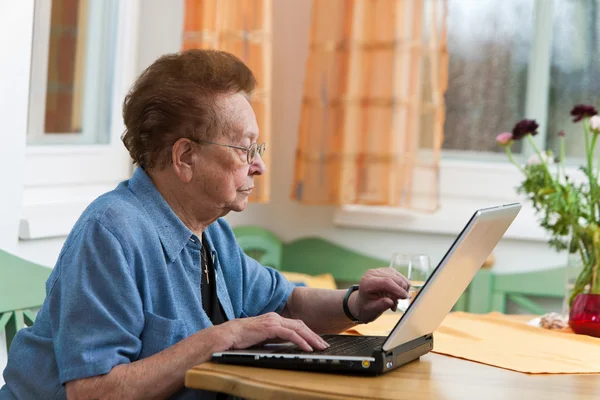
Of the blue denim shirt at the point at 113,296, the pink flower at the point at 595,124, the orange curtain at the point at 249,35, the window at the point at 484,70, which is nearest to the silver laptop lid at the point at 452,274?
the blue denim shirt at the point at 113,296

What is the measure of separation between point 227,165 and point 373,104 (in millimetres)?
1693

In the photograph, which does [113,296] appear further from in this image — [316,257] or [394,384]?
[316,257]

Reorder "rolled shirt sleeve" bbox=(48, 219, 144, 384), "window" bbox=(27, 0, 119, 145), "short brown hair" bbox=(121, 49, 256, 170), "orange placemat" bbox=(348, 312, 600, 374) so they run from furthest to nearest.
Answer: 1. "window" bbox=(27, 0, 119, 145)
2. "short brown hair" bbox=(121, 49, 256, 170)
3. "orange placemat" bbox=(348, 312, 600, 374)
4. "rolled shirt sleeve" bbox=(48, 219, 144, 384)

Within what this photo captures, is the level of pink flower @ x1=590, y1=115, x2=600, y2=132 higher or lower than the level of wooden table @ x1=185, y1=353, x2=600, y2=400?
higher

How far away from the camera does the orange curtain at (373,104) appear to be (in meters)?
3.26

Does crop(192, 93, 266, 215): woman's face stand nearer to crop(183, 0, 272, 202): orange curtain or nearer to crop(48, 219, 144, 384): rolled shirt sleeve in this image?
crop(48, 219, 144, 384): rolled shirt sleeve

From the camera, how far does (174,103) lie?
5.34 feet

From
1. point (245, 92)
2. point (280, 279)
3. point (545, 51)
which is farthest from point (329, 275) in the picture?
point (245, 92)

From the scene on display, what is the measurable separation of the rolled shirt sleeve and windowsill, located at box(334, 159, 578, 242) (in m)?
2.03

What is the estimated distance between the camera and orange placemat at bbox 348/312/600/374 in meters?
1.53

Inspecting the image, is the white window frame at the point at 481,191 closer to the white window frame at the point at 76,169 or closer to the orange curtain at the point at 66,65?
the white window frame at the point at 76,169

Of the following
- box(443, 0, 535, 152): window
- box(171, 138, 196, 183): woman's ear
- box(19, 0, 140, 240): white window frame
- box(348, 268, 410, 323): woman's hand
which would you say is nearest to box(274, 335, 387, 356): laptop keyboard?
box(348, 268, 410, 323): woman's hand

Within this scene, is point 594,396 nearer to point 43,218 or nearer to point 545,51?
point 43,218

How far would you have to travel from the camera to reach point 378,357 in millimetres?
1327
